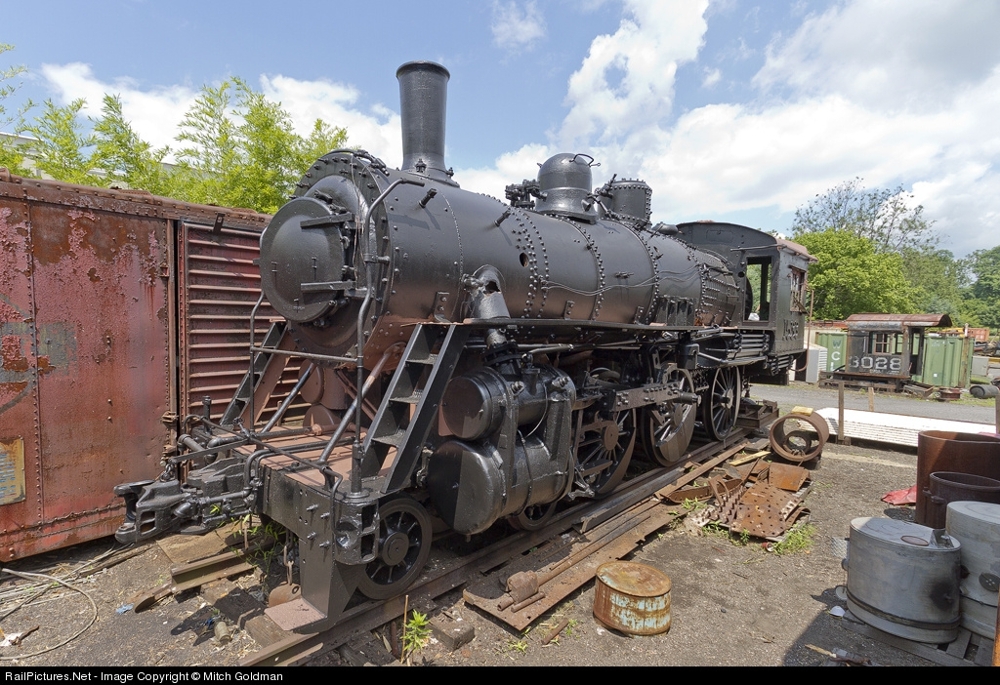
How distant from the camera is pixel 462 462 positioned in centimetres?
384

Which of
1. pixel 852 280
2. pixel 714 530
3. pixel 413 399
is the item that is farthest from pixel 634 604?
pixel 852 280

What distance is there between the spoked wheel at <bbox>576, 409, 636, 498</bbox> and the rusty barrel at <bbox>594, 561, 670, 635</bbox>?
1.20 meters

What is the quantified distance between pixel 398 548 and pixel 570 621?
1388 millimetres

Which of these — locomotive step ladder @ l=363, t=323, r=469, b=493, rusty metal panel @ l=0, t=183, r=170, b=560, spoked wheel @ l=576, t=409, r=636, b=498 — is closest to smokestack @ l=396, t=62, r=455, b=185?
locomotive step ladder @ l=363, t=323, r=469, b=493

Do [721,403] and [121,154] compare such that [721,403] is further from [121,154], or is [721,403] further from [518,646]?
[121,154]

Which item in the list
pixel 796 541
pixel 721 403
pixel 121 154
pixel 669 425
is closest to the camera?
pixel 796 541

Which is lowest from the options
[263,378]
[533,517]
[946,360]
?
[533,517]

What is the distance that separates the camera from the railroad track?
3.18 meters

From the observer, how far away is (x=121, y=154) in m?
12.9

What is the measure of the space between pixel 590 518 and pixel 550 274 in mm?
2428

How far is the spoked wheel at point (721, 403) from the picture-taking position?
27.0 feet

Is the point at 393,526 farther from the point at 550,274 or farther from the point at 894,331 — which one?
the point at 894,331

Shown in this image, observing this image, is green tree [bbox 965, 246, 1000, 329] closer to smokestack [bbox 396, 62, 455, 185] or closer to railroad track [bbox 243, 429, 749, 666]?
railroad track [bbox 243, 429, 749, 666]

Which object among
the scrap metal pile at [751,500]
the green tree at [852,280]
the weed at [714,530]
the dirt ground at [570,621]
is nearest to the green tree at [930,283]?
the green tree at [852,280]
